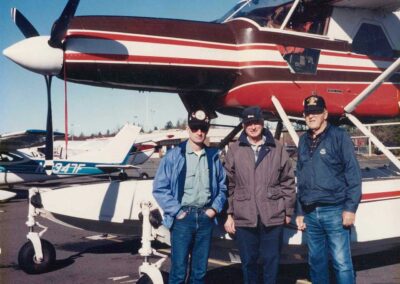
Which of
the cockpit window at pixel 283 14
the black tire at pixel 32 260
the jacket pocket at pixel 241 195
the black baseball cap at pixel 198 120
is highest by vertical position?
the cockpit window at pixel 283 14

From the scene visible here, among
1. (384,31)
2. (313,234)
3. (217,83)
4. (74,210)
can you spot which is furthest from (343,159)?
(384,31)

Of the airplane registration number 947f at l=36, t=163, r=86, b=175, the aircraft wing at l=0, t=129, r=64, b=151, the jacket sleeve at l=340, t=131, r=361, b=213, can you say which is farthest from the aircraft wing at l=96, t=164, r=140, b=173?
the jacket sleeve at l=340, t=131, r=361, b=213

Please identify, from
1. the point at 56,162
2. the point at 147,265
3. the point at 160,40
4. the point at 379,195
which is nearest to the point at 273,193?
the point at 147,265

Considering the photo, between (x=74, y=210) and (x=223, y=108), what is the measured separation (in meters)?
2.35

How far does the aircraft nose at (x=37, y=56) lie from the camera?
188 inches

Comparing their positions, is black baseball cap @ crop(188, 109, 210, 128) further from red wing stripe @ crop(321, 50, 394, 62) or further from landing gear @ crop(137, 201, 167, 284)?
red wing stripe @ crop(321, 50, 394, 62)

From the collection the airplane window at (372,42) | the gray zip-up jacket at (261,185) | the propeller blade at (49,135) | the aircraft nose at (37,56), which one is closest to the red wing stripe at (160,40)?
the aircraft nose at (37,56)

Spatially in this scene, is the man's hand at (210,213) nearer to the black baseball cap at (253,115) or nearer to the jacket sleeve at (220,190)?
the jacket sleeve at (220,190)

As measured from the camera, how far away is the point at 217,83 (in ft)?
18.8

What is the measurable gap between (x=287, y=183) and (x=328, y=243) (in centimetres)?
59

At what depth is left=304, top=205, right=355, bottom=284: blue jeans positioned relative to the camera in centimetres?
353

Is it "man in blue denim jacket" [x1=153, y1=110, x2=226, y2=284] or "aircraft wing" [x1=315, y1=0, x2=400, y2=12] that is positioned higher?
"aircraft wing" [x1=315, y1=0, x2=400, y2=12]

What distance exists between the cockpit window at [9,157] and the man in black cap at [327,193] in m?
16.5

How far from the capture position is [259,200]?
351cm
